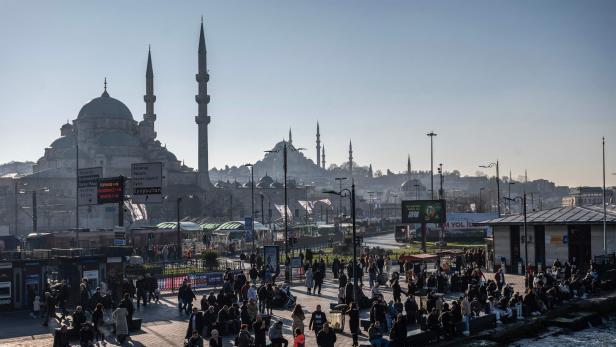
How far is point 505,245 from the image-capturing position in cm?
3959

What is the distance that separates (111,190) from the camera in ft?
107

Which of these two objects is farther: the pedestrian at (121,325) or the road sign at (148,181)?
the road sign at (148,181)

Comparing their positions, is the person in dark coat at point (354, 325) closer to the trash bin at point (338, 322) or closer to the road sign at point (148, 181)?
the trash bin at point (338, 322)

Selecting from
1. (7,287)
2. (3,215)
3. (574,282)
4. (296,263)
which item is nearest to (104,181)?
(7,287)

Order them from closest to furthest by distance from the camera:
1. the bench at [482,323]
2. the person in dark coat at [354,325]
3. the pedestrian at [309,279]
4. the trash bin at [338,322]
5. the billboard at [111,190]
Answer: the person in dark coat at [354,325], the trash bin at [338,322], the bench at [482,323], the pedestrian at [309,279], the billboard at [111,190]

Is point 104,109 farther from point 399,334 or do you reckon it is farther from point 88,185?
point 399,334

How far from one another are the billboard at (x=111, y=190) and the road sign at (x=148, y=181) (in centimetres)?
87

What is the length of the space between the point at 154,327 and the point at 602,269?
22.8 m

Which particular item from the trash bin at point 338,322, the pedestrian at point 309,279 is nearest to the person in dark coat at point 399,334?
the trash bin at point 338,322

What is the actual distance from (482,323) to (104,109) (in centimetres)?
9795

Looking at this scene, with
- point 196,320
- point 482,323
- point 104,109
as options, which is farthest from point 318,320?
point 104,109

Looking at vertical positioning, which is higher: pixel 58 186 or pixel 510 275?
pixel 58 186

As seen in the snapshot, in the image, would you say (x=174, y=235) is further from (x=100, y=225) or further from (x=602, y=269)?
(x=602, y=269)

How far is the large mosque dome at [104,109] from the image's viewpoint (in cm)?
11056
